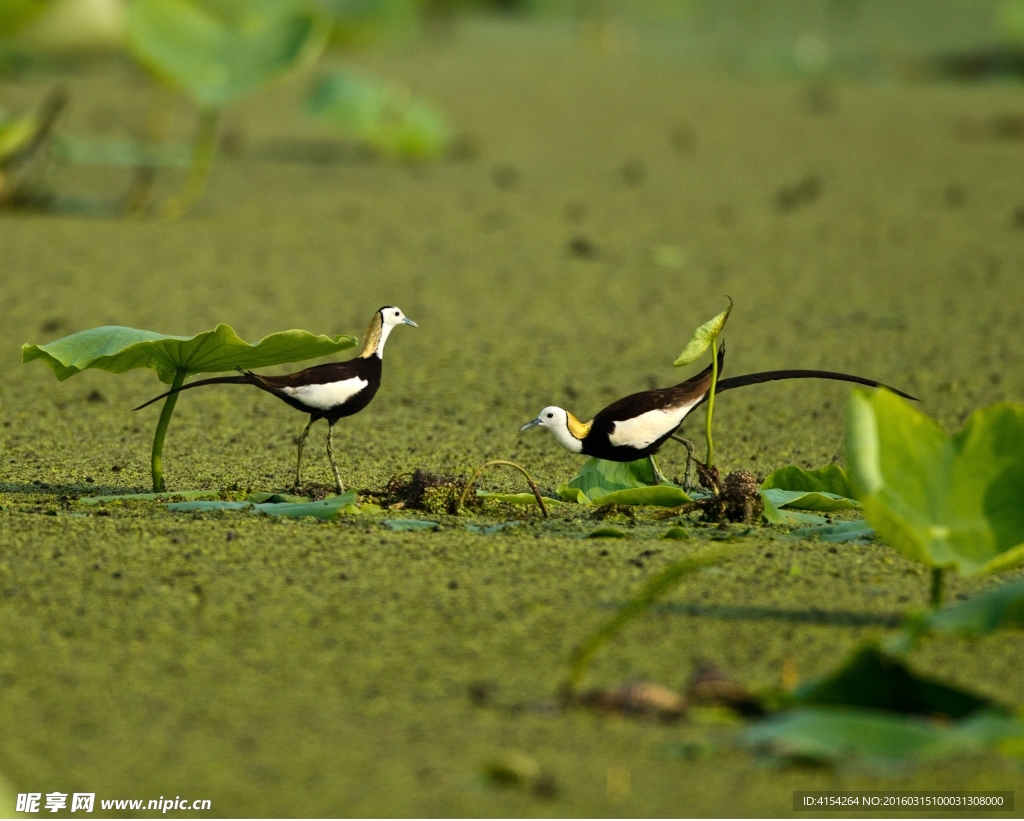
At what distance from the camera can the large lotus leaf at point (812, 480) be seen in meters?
2.83

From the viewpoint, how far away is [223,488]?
2.95 metres

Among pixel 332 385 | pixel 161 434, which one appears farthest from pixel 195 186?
pixel 332 385

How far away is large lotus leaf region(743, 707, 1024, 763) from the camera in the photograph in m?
1.62

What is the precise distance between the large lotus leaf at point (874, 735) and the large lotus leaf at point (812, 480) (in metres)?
1.10

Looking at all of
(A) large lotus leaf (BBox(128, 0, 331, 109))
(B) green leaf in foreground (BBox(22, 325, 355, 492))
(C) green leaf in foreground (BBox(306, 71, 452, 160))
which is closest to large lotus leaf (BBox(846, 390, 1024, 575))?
(B) green leaf in foreground (BBox(22, 325, 355, 492))

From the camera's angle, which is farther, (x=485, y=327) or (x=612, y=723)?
(x=485, y=327)

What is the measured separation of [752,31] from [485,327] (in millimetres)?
10107

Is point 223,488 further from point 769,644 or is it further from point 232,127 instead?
point 232,127

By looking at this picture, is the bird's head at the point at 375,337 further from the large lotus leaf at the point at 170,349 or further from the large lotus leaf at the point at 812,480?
the large lotus leaf at the point at 812,480

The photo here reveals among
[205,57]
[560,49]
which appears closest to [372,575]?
[205,57]

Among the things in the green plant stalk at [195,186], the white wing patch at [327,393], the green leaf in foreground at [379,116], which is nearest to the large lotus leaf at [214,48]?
the green plant stalk at [195,186]

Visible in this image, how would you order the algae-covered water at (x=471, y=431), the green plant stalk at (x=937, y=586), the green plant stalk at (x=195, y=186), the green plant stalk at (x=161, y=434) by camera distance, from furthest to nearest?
the green plant stalk at (x=195, y=186), the green plant stalk at (x=161, y=434), the green plant stalk at (x=937, y=586), the algae-covered water at (x=471, y=431)

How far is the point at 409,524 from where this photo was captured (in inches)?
103

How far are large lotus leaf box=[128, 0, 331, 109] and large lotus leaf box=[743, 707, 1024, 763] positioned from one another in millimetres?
4371
